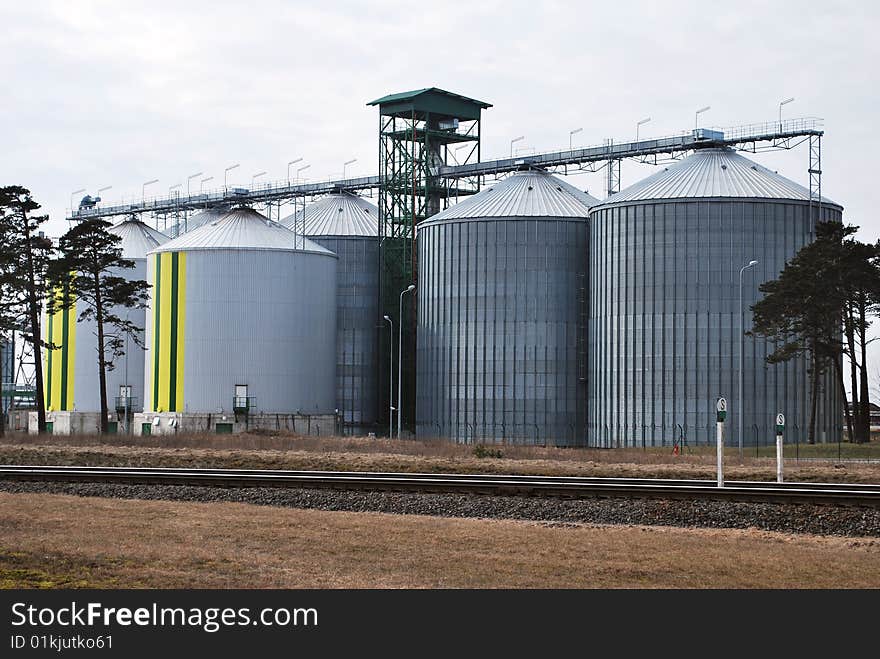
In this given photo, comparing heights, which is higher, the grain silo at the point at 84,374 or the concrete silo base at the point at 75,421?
the grain silo at the point at 84,374

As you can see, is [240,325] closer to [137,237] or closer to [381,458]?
[137,237]

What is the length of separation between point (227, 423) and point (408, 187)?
27111mm

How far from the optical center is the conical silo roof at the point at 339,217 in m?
120

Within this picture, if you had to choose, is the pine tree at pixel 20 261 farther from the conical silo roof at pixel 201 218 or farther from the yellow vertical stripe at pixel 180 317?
the conical silo roof at pixel 201 218

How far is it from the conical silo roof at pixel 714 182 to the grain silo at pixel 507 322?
707 centimetres

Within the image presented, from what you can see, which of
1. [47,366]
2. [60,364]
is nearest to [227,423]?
[60,364]

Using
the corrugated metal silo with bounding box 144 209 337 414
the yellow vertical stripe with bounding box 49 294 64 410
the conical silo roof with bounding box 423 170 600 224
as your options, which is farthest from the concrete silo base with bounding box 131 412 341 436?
the conical silo roof with bounding box 423 170 600 224

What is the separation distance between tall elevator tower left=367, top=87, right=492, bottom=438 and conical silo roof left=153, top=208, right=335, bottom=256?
7.47m

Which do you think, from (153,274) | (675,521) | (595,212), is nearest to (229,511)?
(675,521)

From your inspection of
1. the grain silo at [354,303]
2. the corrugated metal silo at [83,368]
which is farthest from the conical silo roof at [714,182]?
the corrugated metal silo at [83,368]

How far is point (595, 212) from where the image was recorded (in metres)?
98.6

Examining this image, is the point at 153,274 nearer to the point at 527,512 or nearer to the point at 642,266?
the point at 642,266
